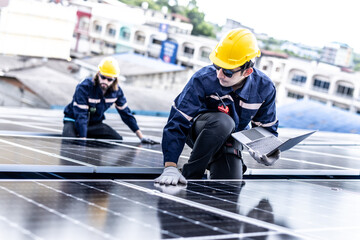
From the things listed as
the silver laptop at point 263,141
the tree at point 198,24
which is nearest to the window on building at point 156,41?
the tree at point 198,24

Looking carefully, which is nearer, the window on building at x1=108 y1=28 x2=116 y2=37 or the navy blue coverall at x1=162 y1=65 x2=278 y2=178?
the navy blue coverall at x1=162 y1=65 x2=278 y2=178

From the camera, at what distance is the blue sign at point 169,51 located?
67375 mm

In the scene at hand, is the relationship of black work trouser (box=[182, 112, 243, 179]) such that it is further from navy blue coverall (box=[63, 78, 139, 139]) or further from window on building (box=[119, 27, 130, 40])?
window on building (box=[119, 27, 130, 40])

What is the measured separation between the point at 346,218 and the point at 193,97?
1988 millimetres

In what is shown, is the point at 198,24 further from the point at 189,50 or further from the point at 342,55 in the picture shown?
the point at 189,50

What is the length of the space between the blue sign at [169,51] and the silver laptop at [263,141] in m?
62.6

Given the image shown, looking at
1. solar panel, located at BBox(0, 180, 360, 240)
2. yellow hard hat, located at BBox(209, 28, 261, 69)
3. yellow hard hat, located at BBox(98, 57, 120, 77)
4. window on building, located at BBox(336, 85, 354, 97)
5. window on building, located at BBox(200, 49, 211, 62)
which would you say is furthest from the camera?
window on building, located at BBox(200, 49, 211, 62)

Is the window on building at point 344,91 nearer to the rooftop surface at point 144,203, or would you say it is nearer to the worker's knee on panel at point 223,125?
the rooftop surface at point 144,203

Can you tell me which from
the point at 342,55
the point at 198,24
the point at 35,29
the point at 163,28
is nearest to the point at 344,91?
the point at 163,28

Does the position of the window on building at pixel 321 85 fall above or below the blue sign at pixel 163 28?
below

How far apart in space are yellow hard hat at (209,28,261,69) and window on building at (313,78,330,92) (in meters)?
52.1

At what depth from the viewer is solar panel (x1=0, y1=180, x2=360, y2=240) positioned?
246 cm

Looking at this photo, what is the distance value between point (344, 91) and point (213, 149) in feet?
170

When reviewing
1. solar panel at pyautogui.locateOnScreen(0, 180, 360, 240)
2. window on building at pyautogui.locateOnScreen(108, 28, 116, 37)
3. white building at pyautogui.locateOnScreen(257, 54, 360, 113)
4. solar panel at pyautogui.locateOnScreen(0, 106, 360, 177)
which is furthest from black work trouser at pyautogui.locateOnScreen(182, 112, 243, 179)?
window on building at pyautogui.locateOnScreen(108, 28, 116, 37)
